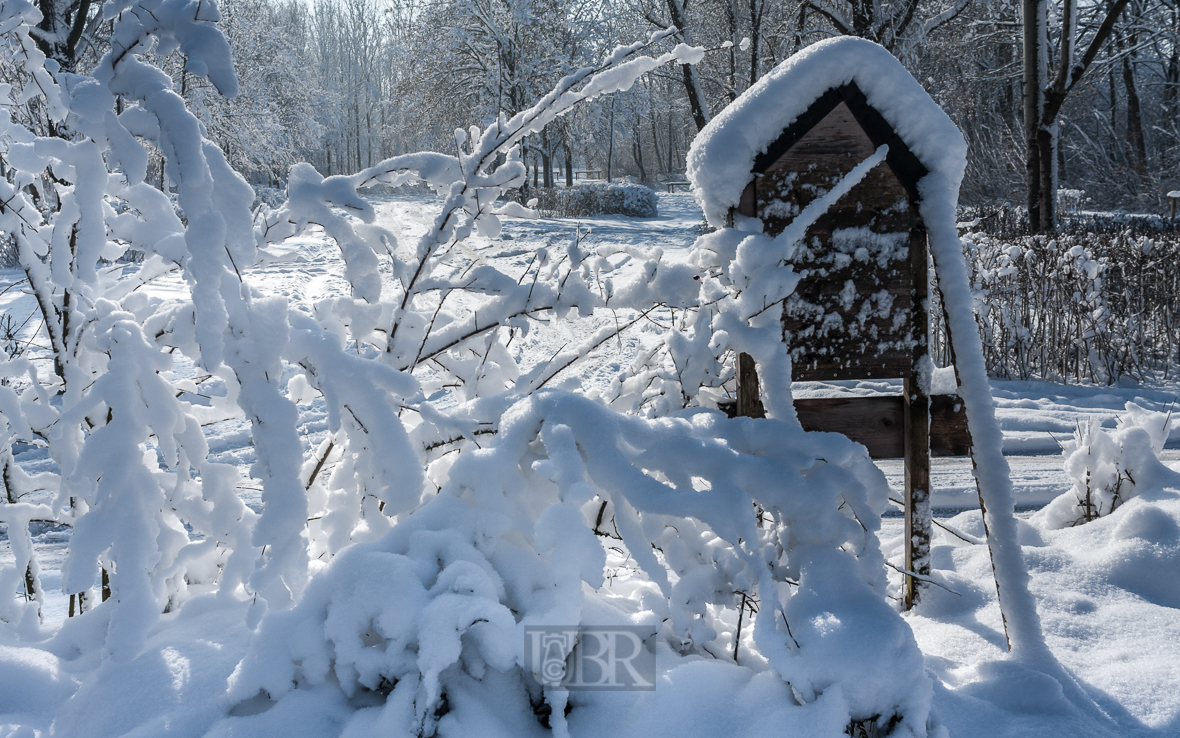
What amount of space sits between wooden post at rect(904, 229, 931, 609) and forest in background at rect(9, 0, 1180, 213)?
341 inches

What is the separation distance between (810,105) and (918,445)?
3.39 feet

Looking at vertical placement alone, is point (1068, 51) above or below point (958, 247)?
above

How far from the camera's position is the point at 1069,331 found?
18.4 feet

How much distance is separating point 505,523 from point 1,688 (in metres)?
1.11

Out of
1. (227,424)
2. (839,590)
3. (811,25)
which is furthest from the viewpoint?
(811,25)

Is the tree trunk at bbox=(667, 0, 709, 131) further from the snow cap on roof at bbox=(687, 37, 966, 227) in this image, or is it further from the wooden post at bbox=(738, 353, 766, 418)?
the wooden post at bbox=(738, 353, 766, 418)

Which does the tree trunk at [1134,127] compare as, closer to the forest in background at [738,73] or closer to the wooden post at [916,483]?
the forest in background at [738,73]

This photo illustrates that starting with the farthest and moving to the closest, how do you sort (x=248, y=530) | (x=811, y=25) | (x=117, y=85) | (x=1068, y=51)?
(x=811, y=25), (x=1068, y=51), (x=248, y=530), (x=117, y=85)

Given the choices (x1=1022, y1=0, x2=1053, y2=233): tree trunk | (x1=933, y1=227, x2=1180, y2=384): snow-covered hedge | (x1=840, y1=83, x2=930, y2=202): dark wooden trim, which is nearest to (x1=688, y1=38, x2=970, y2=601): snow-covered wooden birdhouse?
(x1=840, y1=83, x2=930, y2=202): dark wooden trim

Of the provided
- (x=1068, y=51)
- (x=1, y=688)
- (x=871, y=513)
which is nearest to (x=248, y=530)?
(x=1, y=688)

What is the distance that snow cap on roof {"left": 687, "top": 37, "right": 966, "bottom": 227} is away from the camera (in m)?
1.76

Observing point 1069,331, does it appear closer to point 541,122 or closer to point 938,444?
point 938,444

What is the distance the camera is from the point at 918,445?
80.6 inches

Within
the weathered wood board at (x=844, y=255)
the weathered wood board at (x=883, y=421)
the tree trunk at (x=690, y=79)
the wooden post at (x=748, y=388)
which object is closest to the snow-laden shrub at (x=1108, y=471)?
the weathered wood board at (x=883, y=421)
